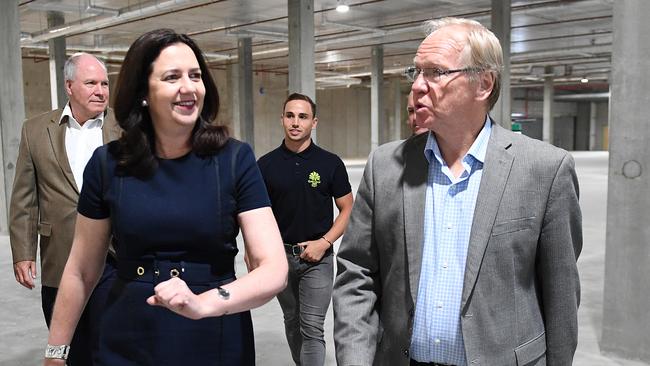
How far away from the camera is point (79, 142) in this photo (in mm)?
2605

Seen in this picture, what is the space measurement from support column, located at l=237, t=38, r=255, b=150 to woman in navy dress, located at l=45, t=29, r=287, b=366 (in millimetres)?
15723

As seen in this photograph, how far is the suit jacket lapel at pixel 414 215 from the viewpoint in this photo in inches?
59.4

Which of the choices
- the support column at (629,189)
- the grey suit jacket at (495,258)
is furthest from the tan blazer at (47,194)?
the support column at (629,189)

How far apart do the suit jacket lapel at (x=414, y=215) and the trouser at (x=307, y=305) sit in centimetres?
170

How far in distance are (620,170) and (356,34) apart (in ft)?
42.8

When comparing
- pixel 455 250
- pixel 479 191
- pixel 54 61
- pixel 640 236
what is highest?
pixel 54 61

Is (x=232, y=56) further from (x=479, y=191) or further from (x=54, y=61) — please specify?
(x=479, y=191)

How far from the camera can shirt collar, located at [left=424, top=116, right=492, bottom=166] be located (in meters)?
1.51

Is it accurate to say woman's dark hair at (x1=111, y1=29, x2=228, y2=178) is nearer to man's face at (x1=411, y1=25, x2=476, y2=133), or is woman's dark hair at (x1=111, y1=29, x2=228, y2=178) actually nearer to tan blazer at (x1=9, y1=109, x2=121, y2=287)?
man's face at (x1=411, y1=25, x2=476, y2=133)

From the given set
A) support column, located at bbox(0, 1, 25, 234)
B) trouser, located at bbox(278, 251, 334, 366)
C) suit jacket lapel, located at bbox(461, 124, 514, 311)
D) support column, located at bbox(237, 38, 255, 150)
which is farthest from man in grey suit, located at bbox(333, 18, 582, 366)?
support column, located at bbox(237, 38, 255, 150)

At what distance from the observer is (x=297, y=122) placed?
3.34 metres

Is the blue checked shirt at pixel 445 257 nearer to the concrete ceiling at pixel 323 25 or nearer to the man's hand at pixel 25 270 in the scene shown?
the man's hand at pixel 25 270

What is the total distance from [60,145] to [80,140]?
0.30 feet

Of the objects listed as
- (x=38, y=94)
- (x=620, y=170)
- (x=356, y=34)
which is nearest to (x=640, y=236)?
(x=620, y=170)
